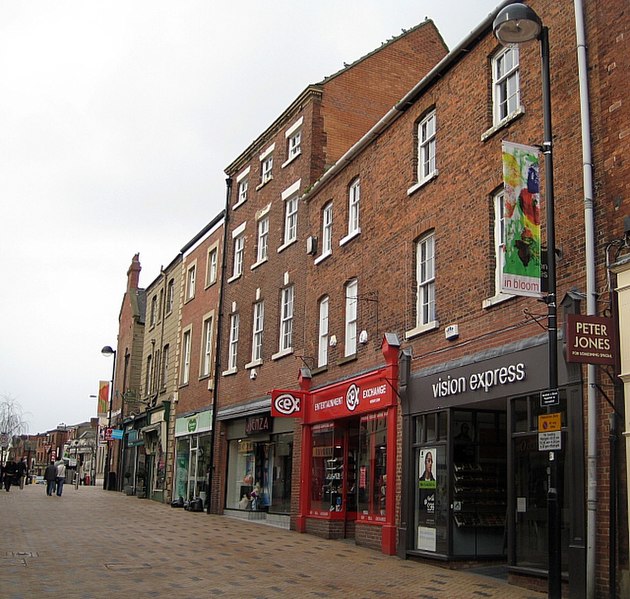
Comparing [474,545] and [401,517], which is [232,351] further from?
[474,545]

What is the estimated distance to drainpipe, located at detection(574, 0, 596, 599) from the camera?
10484mm

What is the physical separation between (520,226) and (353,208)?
9.42 m

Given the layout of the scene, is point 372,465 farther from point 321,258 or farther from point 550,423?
point 550,423

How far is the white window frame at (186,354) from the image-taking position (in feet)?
107

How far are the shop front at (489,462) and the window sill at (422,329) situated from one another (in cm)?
77

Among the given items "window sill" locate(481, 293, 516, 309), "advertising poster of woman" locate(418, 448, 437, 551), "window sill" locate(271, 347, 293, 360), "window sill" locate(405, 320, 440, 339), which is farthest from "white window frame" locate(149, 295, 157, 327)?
"window sill" locate(481, 293, 516, 309)

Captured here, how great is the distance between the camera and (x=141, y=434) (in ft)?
129

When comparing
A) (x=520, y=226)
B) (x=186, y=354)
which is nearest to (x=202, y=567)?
(x=520, y=226)

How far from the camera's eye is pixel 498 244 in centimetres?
1379

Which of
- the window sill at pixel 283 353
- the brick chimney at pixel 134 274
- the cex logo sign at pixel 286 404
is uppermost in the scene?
the brick chimney at pixel 134 274

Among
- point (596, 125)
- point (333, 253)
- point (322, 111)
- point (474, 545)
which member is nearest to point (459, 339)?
point (474, 545)

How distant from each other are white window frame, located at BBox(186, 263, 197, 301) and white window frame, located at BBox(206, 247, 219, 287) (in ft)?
5.77

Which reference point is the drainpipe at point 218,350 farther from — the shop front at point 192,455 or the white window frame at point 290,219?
the white window frame at point 290,219

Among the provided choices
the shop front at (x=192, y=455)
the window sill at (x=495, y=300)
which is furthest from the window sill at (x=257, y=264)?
the window sill at (x=495, y=300)
